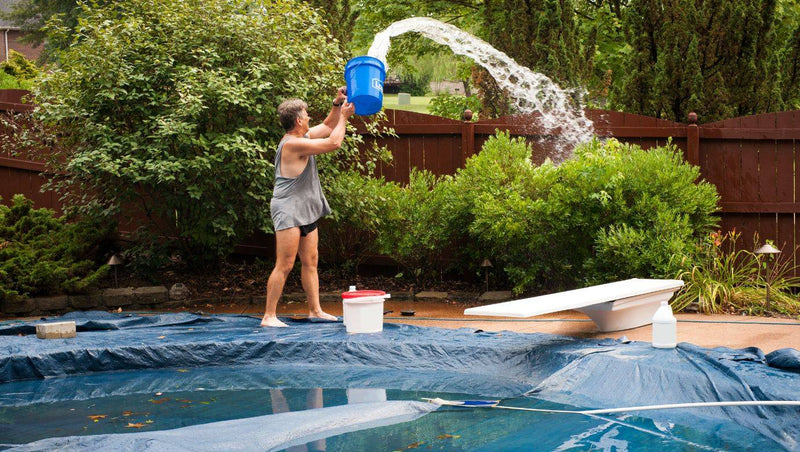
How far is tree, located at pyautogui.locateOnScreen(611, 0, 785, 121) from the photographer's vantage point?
10.2 metres

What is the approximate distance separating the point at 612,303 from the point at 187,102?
4.30 m

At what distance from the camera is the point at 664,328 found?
540 cm

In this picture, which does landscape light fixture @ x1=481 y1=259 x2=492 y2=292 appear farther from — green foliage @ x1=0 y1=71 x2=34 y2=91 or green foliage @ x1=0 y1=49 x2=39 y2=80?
green foliage @ x1=0 y1=49 x2=39 y2=80

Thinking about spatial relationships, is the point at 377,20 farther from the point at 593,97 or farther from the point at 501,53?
the point at 501,53

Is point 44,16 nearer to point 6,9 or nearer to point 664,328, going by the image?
point 6,9

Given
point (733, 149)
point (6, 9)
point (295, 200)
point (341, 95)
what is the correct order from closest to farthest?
point (341, 95), point (295, 200), point (733, 149), point (6, 9)

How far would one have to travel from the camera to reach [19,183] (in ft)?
39.1

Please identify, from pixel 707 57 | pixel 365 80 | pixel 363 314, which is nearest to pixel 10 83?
pixel 365 80

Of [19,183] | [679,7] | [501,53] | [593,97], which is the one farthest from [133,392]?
[593,97]

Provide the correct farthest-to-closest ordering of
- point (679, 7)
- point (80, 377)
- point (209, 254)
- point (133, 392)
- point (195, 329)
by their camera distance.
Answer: point (679, 7)
point (209, 254)
point (195, 329)
point (80, 377)
point (133, 392)

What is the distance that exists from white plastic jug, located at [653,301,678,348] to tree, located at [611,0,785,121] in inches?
235

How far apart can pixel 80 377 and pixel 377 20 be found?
650 inches

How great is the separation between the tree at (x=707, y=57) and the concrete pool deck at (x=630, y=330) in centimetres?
433

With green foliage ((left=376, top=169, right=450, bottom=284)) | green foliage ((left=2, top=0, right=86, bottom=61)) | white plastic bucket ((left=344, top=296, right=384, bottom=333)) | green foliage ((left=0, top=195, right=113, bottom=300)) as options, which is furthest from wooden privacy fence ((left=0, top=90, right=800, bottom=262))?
green foliage ((left=2, top=0, right=86, bottom=61))
